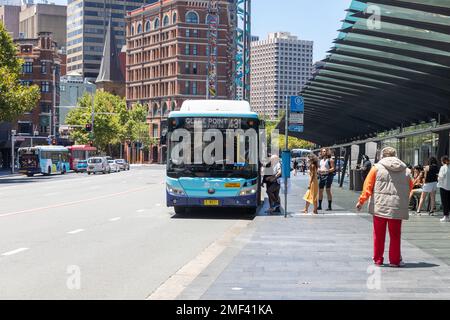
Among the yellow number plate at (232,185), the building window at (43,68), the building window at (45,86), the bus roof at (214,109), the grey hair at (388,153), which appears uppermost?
the building window at (43,68)

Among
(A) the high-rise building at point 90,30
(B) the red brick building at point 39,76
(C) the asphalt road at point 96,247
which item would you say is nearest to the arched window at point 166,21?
(B) the red brick building at point 39,76

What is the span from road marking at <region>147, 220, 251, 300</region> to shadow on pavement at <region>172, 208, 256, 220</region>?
20.2 ft

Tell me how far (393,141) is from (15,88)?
1349 inches

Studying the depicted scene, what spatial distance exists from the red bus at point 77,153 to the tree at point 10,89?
86.1 feet

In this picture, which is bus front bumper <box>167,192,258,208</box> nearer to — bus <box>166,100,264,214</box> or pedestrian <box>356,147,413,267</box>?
bus <box>166,100,264,214</box>

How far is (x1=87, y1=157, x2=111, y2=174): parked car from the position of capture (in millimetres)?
75375

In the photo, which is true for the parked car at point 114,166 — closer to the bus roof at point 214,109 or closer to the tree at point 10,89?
the tree at point 10,89

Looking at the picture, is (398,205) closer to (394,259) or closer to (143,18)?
(394,259)

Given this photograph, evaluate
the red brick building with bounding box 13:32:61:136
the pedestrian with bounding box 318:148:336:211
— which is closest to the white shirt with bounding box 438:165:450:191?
the pedestrian with bounding box 318:148:336:211

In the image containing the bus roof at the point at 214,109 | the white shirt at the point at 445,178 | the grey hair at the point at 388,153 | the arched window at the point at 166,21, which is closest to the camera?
the grey hair at the point at 388,153

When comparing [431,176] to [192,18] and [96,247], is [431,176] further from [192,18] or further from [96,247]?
[192,18]

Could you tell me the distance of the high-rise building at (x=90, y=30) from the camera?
18862 cm

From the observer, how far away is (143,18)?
14638 centimetres
